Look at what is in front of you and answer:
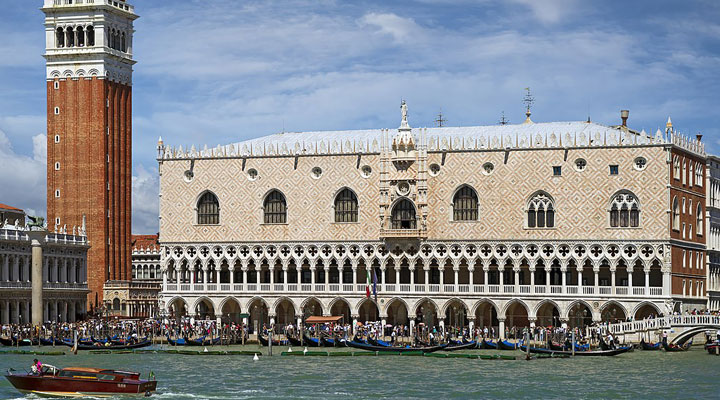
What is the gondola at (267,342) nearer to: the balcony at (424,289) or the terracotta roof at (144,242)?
the balcony at (424,289)

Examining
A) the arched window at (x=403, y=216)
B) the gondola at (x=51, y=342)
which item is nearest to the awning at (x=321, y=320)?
the arched window at (x=403, y=216)

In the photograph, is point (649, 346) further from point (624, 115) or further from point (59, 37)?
point (59, 37)

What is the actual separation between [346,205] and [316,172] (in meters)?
2.60

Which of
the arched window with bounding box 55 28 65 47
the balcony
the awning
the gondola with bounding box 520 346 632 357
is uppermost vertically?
the arched window with bounding box 55 28 65 47

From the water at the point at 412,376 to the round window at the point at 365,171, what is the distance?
15.4 m

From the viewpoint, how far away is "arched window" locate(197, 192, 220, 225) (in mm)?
93250

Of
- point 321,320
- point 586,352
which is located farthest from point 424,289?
point 586,352

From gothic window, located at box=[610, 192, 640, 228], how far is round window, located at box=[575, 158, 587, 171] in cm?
236

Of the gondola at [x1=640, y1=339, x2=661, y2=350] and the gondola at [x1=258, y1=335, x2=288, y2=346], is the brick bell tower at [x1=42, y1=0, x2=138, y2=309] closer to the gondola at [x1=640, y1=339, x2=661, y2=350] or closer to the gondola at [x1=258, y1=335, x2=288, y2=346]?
the gondola at [x1=258, y1=335, x2=288, y2=346]

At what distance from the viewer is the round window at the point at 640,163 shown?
8450cm

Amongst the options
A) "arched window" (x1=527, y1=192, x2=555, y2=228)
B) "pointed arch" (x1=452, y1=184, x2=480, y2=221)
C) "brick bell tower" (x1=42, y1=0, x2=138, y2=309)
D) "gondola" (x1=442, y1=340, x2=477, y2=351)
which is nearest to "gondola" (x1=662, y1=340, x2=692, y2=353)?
"gondola" (x1=442, y1=340, x2=477, y2=351)

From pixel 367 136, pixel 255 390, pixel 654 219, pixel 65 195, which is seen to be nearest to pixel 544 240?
pixel 654 219

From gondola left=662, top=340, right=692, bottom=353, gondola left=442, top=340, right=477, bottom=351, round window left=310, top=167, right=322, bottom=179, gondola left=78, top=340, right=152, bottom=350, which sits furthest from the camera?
round window left=310, top=167, right=322, bottom=179

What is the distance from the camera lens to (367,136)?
93.9 meters
